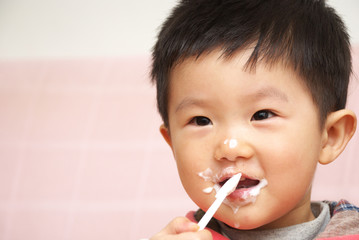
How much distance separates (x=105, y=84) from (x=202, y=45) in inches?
39.2

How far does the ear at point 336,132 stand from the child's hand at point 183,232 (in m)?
0.31

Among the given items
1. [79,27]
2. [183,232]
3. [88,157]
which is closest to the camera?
[183,232]

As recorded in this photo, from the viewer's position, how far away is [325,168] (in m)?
1.62

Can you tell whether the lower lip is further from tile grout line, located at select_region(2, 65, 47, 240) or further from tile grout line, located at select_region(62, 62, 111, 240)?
tile grout line, located at select_region(2, 65, 47, 240)

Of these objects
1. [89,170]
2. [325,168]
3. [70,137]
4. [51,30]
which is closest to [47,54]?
[51,30]

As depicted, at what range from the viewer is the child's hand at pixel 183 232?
769 millimetres

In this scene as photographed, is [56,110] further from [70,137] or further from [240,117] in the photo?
[240,117]

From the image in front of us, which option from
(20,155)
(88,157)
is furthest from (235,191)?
(20,155)

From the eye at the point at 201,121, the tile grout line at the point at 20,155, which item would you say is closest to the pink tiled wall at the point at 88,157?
the tile grout line at the point at 20,155

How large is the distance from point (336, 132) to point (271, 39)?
24 cm

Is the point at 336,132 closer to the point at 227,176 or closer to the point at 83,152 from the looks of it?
the point at 227,176

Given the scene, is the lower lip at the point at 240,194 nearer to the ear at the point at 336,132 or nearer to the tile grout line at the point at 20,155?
the ear at the point at 336,132

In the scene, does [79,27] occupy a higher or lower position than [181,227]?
higher

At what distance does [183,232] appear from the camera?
80 centimetres
